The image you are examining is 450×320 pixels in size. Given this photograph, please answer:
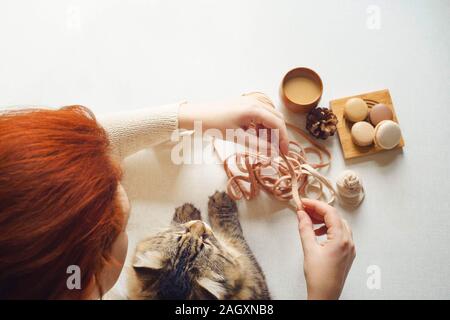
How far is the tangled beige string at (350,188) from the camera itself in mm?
722

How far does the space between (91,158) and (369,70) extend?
0.62 meters

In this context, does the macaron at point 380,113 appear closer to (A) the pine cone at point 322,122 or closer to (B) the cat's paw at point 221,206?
(A) the pine cone at point 322,122

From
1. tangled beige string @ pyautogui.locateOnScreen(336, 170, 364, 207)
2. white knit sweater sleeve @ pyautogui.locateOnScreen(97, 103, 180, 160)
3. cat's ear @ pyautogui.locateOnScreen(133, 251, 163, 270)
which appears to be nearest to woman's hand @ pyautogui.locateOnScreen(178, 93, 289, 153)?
white knit sweater sleeve @ pyautogui.locateOnScreen(97, 103, 180, 160)

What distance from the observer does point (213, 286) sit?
1.92ft

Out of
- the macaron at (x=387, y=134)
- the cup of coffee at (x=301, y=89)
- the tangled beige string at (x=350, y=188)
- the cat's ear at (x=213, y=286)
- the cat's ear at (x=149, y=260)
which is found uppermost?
the cup of coffee at (x=301, y=89)

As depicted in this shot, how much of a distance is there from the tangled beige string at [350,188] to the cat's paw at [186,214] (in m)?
0.28

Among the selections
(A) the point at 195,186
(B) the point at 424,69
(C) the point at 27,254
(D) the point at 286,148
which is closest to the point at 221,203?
(A) the point at 195,186

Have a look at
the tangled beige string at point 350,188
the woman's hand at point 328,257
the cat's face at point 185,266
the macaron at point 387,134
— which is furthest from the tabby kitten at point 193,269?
the macaron at point 387,134

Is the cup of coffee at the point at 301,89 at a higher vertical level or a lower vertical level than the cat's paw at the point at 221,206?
higher

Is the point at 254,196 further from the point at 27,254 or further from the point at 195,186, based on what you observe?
the point at 27,254

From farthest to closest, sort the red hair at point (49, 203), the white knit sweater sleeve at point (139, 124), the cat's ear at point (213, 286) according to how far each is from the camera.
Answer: the white knit sweater sleeve at point (139, 124) → the cat's ear at point (213, 286) → the red hair at point (49, 203)

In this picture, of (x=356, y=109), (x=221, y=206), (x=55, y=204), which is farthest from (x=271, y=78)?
(x=55, y=204)

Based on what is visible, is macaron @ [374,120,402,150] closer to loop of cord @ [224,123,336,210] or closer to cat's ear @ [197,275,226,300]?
loop of cord @ [224,123,336,210]
